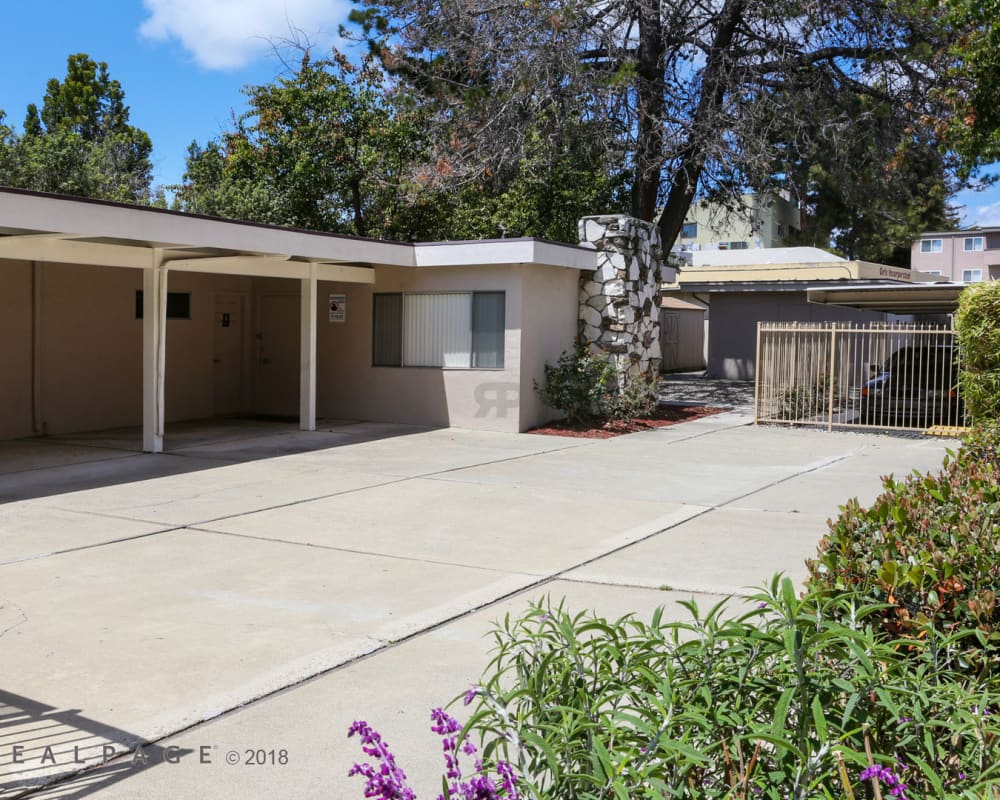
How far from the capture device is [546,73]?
63.3 feet

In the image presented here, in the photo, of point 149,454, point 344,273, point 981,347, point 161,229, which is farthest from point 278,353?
point 981,347

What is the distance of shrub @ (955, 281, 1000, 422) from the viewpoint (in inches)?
451

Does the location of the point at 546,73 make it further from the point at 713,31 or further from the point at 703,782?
the point at 703,782

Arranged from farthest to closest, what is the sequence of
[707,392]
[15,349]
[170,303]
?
1. [707,392]
2. [170,303]
3. [15,349]

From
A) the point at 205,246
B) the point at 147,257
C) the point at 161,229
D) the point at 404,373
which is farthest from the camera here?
the point at 404,373

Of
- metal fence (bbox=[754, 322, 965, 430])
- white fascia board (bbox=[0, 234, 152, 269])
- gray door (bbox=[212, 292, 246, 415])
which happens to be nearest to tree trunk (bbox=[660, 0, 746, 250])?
metal fence (bbox=[754, 322, 965, 430])

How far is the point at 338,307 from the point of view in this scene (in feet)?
58.6

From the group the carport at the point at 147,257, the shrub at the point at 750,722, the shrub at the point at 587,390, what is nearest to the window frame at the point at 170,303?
the carport at the point at 147,257

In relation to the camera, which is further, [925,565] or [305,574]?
[305,574]

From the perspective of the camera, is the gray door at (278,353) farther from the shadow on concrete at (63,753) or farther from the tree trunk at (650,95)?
the shadow on concrete at (63,753)

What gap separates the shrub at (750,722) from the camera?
228 cm

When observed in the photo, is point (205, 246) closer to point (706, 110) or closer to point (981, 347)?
point (981, 347)

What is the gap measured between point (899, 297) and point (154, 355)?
12.8 metres

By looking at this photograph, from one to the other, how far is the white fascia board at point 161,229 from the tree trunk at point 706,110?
805 centimetres
